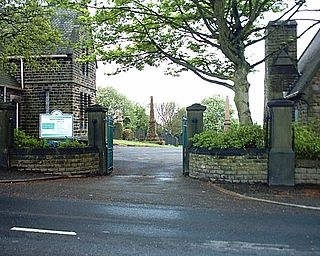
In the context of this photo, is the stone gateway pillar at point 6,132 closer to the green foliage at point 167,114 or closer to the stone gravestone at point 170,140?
the stone gravestone at point 170,140

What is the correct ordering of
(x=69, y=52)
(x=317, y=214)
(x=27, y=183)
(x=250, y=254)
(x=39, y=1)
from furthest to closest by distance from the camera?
(x=69, y=52), (x=39, y=1), (x=27, y=183), (x=317, y=214), (x=250, y=254)

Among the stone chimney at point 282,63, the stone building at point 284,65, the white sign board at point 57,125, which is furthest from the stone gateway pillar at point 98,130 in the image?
the stone chimney at point 282,63

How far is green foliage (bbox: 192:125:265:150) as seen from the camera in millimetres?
11849

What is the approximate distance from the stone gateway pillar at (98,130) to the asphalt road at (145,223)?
10.2 ft

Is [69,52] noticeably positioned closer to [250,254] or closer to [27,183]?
[27,183]

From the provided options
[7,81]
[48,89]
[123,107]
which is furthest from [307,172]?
[123,107]

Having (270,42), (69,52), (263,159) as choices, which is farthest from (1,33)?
(270,42)

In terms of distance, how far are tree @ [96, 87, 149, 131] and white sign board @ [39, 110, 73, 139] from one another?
37784mm

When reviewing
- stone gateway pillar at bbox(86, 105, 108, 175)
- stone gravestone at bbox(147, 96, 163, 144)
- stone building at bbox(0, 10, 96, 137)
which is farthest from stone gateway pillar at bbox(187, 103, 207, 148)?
stone gravestone at bbox(147, 96, 163, 144)

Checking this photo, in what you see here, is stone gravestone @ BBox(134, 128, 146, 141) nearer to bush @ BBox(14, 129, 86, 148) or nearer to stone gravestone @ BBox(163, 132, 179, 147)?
stone gravestone @ BBox(163, 132, 179, 147)

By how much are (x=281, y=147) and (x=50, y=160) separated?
23.4ft

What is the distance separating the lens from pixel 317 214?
25.8 feet

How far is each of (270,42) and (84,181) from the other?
13.5 m

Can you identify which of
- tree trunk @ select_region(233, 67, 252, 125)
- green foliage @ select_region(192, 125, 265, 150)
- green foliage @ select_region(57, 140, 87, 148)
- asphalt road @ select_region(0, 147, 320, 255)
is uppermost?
tree trunk @ select_region(233, 67, 252, 125)
